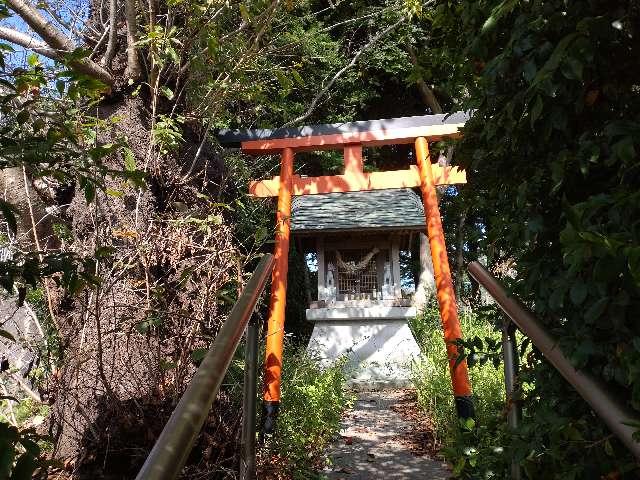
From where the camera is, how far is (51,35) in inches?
140

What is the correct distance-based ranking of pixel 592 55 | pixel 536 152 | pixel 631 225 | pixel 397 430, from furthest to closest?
pixel 397 430 < pixel 536 152 < pixel 592 55 < pixel 631 225

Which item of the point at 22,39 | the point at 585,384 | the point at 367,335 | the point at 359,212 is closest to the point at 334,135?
the point at 22,39

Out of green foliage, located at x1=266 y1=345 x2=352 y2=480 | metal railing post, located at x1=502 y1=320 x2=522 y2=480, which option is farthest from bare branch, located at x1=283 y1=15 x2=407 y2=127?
metal railing post, located at x1=502 y1=320 x2=522 y2=480

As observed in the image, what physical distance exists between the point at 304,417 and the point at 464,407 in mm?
1295

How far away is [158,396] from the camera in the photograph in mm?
2744

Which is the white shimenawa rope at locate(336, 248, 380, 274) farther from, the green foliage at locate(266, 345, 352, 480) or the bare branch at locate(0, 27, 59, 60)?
the bare branch at locate(0, 27, 59, 60)

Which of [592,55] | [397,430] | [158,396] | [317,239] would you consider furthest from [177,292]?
[317,239]

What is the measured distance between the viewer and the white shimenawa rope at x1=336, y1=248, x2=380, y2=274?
9.96 metres

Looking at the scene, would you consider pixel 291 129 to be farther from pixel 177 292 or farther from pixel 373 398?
pixel 373 398

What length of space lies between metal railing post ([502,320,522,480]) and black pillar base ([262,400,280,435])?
6.73 ft

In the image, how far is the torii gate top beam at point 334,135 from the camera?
6.03 meters

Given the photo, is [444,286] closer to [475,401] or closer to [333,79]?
[475,401]

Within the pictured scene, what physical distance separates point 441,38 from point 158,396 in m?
2.29

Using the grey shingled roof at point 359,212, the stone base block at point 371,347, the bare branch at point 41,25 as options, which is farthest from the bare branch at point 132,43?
the stone base block at point 371,347
